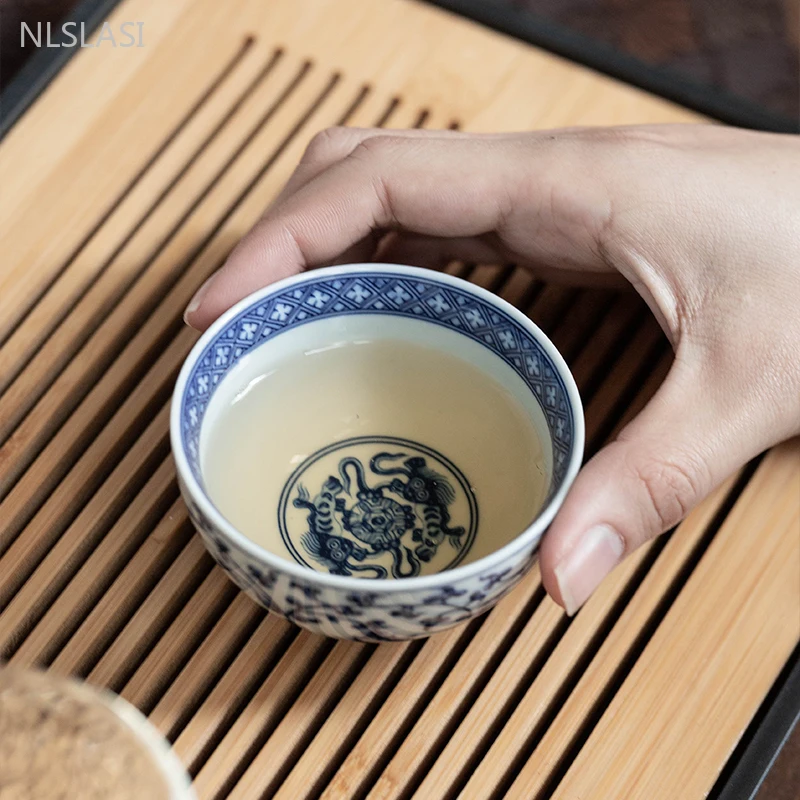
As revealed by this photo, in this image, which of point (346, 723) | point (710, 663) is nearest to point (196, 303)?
point (346, 723)

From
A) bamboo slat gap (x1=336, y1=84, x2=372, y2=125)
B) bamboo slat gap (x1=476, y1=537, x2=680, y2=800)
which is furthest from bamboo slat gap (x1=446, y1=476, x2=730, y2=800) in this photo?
bamboo slat gap (x1=336, y1=84, x2=372, y2=125)

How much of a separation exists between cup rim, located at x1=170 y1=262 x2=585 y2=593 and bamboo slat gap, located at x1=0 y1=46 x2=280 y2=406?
0.18m

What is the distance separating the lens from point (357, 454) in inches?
25.2

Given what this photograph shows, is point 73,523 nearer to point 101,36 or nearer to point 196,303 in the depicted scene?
point 196,303

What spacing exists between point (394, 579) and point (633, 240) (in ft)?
0.90

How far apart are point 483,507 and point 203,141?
1.28 feet

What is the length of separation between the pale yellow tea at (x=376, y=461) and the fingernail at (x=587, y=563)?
0.05 metres

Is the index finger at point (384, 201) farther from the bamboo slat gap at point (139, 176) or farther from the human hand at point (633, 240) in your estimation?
the bamboo slat gap at point (139, 176)

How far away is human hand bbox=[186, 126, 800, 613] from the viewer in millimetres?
587

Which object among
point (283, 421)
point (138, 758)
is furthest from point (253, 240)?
point (138, 758)

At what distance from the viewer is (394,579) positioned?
563 millimetres

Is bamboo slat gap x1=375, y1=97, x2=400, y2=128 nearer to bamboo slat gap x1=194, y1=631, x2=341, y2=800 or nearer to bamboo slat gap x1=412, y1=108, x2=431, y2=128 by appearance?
bamboo slat gap x1=412, y1=108, x2=431, y2=128

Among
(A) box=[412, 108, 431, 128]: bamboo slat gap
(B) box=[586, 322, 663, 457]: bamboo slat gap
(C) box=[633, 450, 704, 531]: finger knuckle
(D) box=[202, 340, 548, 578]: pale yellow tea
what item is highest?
(A) box=[412, 108, 431, 128]: bamboo slat gap

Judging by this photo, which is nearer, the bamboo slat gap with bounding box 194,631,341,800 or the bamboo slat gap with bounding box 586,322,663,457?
the bamboo slat gap with bounding box 194,631,341,800
